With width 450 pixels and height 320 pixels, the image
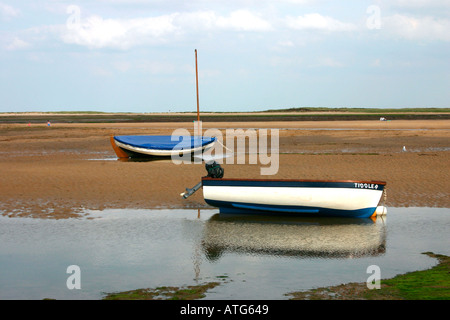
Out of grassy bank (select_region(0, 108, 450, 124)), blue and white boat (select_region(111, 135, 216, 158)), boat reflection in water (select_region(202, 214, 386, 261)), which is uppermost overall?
grassy bank (select_region(0, 108, 450, 124))

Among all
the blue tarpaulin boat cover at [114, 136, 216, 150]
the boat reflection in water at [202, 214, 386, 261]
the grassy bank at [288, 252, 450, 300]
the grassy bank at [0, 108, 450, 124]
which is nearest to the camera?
the grassy bank at [288, 252, 450, 300]

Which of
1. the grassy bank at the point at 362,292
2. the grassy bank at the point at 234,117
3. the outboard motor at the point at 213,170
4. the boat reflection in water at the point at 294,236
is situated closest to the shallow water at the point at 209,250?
the boat reflection in water at the point at 294,236

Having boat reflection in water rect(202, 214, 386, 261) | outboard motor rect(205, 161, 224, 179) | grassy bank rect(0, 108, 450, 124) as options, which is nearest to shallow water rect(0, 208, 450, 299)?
boat reflection in water rect(202, 214, 386, 261)

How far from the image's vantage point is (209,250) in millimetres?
14219

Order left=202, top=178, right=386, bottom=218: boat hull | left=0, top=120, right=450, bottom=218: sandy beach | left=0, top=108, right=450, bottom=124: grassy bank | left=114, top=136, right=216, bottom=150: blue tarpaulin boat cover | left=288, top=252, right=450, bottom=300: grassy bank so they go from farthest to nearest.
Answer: left=0, top=108, right=450, bottom=124: grassy bank → left=114, top=136, right=216, bottom=150: blue tarpaulin boat cover → left=0, top=120, right=450, bottom=218: sandy beach → left=202, top=178, right=386, bottom=218: boat hull → left=288, top=252, right=450, bottom=300: grassy bank

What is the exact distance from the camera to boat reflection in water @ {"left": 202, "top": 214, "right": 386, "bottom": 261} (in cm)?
1398

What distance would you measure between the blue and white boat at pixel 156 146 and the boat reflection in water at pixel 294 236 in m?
15.2

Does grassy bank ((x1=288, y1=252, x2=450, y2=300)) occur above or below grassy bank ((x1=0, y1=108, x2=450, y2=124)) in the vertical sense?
below

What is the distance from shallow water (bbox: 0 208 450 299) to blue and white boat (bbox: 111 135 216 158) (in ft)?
46.7

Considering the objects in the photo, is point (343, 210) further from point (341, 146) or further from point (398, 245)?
point (341, 146)

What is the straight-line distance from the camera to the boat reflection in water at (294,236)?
45.9 ft

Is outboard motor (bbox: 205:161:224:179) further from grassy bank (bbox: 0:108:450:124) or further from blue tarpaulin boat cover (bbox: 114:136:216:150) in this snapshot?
grassy bank (bbox: 0:108:450:124)

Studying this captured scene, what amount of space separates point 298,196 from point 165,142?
1890 cm
